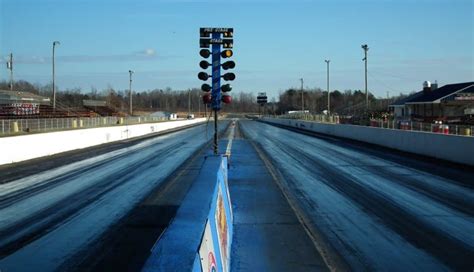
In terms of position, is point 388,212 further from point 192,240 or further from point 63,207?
point 192,240

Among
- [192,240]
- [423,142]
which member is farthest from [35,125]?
[192,240]

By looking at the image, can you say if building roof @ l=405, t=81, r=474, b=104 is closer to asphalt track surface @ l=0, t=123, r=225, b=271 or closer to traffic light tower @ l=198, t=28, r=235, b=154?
traffic light tower @ l=198, t=28, r=235, b=154

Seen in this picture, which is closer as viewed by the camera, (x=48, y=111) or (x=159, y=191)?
(x=159, y=191)

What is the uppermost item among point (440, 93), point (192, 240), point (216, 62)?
point (440, 93)

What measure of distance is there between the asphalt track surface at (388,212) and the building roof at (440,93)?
44.2 meters

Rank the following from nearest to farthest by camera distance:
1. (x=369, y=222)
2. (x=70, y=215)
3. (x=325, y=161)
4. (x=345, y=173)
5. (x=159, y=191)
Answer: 1. (x=369, y=222)
2. (x=70, y=215)
3. (x=159, y=191)
4. (x=345, y=173)
5. (x=325, y=161)

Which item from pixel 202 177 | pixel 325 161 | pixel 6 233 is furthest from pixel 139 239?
pixel 325 161

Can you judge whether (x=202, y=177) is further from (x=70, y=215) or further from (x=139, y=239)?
(x=70, y=215)

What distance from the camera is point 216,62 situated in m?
18.2

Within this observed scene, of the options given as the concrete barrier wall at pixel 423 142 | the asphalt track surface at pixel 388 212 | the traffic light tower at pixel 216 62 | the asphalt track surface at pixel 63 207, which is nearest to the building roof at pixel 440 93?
the concrete barrier wall at pixel 423 142

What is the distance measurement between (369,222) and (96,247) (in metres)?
4.79

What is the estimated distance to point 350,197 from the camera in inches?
477

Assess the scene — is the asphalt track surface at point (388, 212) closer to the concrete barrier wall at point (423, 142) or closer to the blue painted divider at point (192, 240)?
the concrete barrier wall at point (423, 142)

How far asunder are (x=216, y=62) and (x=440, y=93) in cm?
5184
